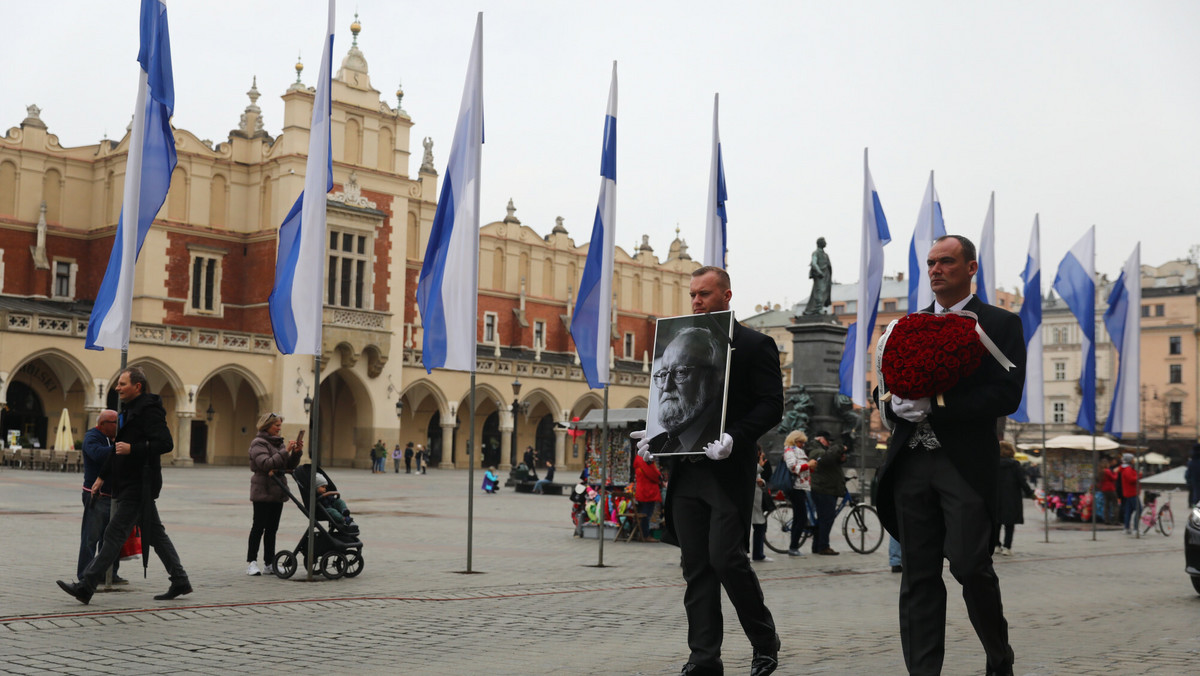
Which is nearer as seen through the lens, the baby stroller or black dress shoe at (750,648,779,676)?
black dress shoe at (750,648,779,676)

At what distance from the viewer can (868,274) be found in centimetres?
1862

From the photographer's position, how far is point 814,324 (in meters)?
25.9

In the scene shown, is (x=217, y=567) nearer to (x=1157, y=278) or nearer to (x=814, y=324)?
(x=814, y=324)

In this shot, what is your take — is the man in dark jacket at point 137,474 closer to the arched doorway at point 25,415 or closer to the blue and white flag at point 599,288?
the blue and white flag at point 599,288

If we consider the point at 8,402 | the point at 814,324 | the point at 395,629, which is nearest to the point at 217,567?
the point at 395,629

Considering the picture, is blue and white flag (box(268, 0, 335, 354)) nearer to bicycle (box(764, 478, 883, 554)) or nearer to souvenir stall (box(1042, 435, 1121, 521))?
bicycle (box(764, 478, 883, 554))

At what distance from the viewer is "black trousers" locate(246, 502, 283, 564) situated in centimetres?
1073

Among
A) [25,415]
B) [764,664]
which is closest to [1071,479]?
[764,664]

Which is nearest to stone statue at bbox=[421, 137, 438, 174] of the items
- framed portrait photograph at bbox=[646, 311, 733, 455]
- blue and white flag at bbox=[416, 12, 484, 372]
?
blue and white flag at bbox=[416, 12, 484, 372]

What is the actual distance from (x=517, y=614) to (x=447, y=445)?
43.5 m

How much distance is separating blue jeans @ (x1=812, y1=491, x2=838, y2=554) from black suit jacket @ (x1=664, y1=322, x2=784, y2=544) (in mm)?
9221

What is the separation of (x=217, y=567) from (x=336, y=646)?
484 centimetres

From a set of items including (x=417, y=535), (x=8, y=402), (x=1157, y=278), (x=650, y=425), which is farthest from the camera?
(x=1157, y=278)

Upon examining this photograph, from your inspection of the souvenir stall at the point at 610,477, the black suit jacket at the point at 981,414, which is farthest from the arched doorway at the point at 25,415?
the black suit jacket at the point at 981,414
